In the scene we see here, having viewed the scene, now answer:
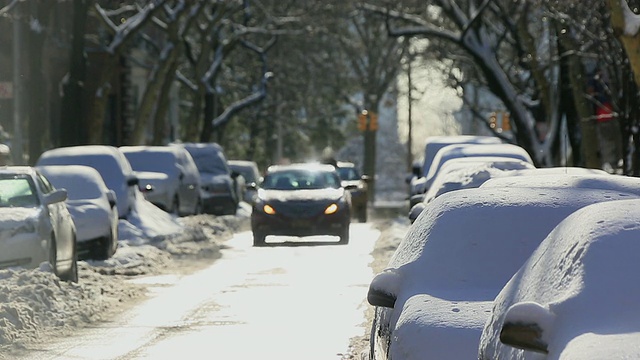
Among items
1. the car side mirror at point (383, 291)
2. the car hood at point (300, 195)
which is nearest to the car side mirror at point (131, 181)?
the car hood at point (300, 195)

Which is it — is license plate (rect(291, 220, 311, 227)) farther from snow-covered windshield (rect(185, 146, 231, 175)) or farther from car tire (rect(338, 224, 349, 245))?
snow-covered windshield (rect(185, 146, 231, 175))

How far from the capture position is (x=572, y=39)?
3167 centimetres

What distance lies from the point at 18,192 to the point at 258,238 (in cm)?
1071

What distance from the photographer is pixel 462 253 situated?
Result: 838 centimetres

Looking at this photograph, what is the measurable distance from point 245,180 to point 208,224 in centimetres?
1693

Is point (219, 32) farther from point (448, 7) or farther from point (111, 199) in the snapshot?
point (111, 199)

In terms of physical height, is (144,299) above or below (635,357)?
below

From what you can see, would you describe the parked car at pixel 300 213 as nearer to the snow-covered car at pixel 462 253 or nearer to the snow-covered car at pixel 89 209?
the snow-covered car at pixel 89 209

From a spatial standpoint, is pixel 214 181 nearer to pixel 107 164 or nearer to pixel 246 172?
pixel 246 172

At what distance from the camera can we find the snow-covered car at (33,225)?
1619cm

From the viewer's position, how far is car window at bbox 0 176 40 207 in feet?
56.7

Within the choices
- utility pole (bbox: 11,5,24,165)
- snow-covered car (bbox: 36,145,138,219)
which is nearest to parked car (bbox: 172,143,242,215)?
utility pole (bbox: 11,5,24,165)

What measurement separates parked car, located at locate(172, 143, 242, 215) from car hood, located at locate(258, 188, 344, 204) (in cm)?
944

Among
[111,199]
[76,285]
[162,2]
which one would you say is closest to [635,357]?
[76,285]
